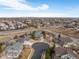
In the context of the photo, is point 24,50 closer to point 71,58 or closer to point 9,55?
point 9,55

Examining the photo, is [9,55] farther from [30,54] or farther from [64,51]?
Result: [64,51]

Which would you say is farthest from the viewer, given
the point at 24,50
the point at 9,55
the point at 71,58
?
the point at 24,50

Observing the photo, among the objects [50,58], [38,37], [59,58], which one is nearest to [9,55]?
[50,58]

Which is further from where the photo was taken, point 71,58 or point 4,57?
point 4,57

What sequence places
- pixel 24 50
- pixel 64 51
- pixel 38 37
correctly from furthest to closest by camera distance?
pixel 38 37, pixel 24 50, pixel 64 51

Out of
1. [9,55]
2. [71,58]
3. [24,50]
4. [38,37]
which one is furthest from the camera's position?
[38,37]

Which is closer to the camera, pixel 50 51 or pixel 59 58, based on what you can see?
pixel 59 58

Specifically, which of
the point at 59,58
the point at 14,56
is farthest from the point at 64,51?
the point at 14,56

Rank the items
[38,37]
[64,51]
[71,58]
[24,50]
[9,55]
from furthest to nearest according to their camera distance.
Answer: [38,37], [24,50], [9,55], [64,51], [71,58]

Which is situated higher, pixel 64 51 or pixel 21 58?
pixel 64 51
